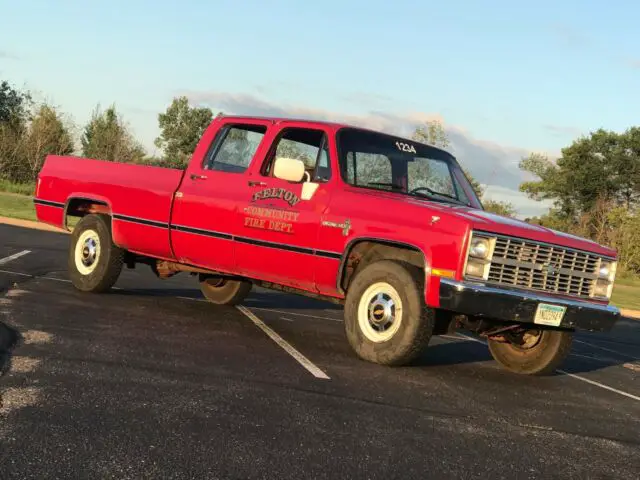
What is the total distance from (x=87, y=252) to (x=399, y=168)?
4.06 m

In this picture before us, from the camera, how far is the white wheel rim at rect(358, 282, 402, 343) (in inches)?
249

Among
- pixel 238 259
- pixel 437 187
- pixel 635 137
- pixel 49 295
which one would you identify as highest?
pixel 635 137

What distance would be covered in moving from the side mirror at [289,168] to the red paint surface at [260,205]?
0.87 ft

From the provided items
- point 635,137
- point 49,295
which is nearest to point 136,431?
point 49,295

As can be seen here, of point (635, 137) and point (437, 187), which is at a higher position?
point (635, 137)

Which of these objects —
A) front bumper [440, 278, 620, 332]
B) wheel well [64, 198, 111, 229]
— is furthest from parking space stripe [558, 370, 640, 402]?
wheel well [64, 198, 111, 229]

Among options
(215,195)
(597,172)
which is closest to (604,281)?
(215,195)

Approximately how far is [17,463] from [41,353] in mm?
2251

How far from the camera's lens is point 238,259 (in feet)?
24.6

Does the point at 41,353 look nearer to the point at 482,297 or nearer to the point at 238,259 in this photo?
the point at 238,259

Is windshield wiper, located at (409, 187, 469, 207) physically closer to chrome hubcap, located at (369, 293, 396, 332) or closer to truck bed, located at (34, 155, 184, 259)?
chrome hubcap, located at (369, 293, 396, 332)

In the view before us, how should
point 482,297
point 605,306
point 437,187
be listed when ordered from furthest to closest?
point 437,187, point 605,306, point 482,297

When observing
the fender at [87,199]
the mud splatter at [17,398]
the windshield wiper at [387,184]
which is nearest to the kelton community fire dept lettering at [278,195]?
the windshield wiper at [387,184]

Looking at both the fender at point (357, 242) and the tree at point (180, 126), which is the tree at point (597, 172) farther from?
the fender at point (357, 242)
